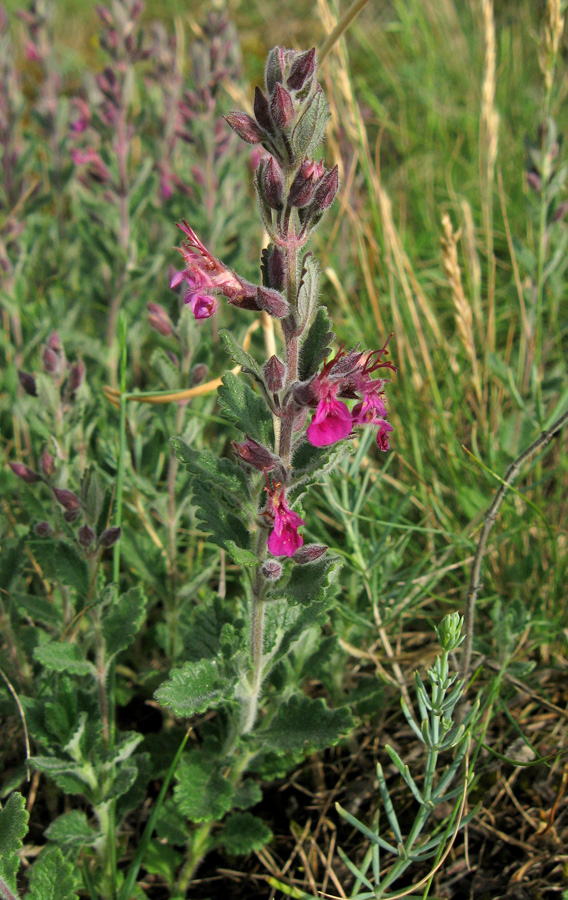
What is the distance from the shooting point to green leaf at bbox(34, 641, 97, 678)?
196cm

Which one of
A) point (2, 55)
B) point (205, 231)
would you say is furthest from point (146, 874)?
point (2, 55)

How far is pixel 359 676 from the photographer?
8.87 ft

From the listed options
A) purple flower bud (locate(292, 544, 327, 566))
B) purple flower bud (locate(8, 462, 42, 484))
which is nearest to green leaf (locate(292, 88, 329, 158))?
purple flower bud (locate(292, 544, 327, 566))

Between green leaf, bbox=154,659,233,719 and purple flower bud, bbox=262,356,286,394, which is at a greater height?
purple flower bud, bbox=262,356,286,394

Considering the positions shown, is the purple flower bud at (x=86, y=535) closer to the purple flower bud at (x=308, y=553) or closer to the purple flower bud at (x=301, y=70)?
the purple flower bud at (x=308, y=553)

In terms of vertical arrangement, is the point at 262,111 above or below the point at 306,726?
above

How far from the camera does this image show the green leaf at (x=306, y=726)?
77.5 inches

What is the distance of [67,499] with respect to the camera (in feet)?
6.81

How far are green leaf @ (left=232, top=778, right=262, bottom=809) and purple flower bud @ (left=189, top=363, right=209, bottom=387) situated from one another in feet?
4.44

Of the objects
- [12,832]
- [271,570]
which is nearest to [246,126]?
[271,570]

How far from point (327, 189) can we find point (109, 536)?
1.10 m

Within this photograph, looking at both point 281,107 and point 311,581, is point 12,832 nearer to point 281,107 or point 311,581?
point 311,581

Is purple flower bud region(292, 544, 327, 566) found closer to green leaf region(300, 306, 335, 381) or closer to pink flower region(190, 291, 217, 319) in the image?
green leaf region(300, 306, 335, 381)

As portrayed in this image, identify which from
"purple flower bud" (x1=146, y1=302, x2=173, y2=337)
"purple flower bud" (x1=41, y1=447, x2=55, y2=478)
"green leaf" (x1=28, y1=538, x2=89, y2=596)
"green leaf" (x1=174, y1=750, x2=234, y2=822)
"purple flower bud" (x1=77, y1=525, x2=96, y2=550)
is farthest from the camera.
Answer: "purple flower bud" (x1=146, y1=302, x2=173, y2=337)
